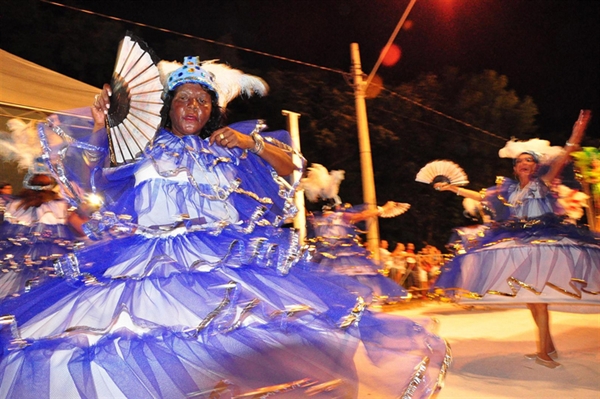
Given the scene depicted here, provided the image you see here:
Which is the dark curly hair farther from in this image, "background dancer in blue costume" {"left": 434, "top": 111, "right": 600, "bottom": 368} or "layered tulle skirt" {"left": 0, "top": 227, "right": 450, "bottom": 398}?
"background dancer in blue costume" {"left": 434, "top": 111, "right": 600, "bottom": 368}

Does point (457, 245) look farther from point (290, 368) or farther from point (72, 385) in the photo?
point (72, 385)

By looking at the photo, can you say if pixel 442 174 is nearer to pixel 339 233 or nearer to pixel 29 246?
pixel 339 233

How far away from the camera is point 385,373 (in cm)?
268

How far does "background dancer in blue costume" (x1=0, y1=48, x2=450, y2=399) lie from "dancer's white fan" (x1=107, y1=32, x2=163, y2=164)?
0.27 feet

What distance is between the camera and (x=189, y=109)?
10.7ft

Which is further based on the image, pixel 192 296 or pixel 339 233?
pixel 339 233

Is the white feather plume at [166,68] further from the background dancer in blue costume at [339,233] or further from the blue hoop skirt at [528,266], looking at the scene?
the background dancer in blue costume at [339,233]

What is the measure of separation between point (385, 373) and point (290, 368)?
53cm

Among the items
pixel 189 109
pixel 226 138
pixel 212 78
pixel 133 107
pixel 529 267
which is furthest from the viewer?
pixel 529 267

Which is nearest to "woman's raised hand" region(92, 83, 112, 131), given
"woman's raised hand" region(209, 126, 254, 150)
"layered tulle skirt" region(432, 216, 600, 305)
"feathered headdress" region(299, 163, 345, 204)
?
"woman's raised hand" region(209, 126, 254, 150)

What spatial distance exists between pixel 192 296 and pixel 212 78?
1.49 metres

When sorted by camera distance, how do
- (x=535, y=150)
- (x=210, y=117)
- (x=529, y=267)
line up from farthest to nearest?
(x=535, y=150) < (x=529, y=267) < (x=210, y=117)

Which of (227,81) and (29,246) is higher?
(227,81)

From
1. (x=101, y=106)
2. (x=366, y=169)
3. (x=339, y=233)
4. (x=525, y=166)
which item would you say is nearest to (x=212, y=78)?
(x=101, y=106)
